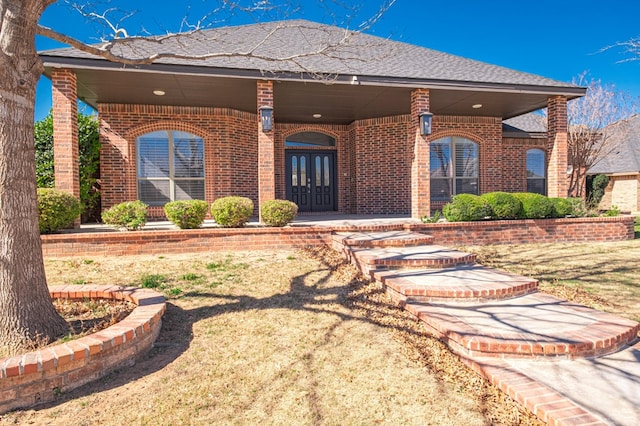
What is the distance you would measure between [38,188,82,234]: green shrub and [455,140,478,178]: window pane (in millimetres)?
11245

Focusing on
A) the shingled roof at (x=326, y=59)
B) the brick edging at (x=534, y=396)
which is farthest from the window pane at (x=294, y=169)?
the brick edging at (x=534, y=396)

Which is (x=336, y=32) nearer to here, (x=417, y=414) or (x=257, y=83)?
(x=257, y=83)

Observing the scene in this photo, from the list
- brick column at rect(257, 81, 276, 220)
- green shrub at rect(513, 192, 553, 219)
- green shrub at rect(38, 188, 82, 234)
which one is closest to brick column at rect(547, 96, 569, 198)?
green shrub at rect(513, 192, 553, 219)

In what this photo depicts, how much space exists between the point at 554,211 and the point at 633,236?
240 centimetres

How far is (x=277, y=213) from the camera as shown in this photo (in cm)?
736

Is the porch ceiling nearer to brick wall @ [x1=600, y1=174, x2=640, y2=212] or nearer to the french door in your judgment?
the french door

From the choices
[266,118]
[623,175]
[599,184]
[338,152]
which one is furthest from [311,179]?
Result: [623,175]

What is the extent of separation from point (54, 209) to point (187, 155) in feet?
15.7

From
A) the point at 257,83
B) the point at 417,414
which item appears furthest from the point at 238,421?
the point at 257,83

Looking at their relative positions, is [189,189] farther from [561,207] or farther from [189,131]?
[561,207]

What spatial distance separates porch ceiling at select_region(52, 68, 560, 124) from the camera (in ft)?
26.5

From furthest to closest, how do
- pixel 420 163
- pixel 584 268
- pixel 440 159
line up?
pixel 440 159 < pixel 420 163 < pixel 584 268

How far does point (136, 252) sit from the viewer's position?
671 centimetres

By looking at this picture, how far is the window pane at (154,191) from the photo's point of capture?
10.7m
